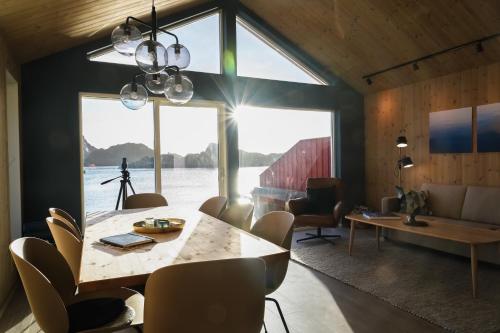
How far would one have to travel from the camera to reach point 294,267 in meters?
4.12

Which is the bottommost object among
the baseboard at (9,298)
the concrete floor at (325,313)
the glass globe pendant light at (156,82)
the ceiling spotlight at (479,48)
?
the concrete floor at (325,313)

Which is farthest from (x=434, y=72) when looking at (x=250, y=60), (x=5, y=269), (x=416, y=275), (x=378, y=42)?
(x=5, y=269)

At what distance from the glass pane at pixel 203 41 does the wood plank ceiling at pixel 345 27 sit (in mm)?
364

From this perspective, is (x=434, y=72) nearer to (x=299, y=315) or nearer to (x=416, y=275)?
(x=416, y=275)

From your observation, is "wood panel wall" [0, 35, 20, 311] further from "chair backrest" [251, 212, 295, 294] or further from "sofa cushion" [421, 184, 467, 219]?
"sofa cushion" [421, 184, 467, 219]

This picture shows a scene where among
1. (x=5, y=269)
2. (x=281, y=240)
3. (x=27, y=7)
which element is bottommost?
(x=5, y=269)

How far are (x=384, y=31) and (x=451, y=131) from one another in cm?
181

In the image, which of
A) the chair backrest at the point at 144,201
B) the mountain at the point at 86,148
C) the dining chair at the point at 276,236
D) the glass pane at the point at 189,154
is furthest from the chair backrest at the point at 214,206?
the mountain at the point at 86,148

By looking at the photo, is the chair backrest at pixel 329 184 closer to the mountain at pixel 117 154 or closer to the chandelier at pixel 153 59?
the mountain at pixel 117 154

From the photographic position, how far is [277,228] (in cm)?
239

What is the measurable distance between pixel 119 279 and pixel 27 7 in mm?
2695

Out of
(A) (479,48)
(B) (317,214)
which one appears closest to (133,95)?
(B) (317,214)

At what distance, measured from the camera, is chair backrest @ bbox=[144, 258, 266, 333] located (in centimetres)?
124

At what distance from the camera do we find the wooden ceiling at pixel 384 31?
4.37 m
